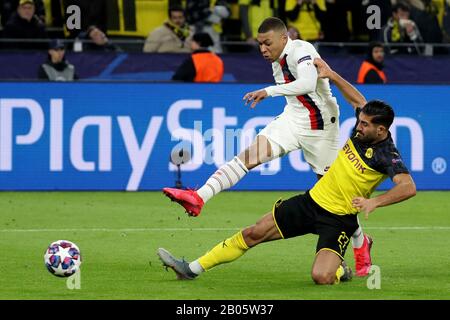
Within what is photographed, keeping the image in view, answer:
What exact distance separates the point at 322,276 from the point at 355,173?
0.84 m

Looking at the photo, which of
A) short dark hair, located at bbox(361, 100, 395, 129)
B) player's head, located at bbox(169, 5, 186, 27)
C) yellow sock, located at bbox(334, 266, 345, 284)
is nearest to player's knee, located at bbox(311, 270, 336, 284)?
yellow sock, located at bbox(334, 266, 345, 284)

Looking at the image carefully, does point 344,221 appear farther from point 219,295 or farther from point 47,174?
point 47,174

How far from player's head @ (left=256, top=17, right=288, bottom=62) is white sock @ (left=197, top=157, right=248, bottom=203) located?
0.99 meters

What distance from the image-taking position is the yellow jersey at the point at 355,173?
32.8 feet

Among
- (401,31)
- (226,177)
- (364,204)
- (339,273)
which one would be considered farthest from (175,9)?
(364,204)

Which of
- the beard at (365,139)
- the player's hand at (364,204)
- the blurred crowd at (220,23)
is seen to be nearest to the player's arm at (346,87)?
the beard at (365,139)

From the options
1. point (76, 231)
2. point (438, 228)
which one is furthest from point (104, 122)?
point (438, 228)

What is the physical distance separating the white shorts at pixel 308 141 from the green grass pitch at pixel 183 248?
0.92 m

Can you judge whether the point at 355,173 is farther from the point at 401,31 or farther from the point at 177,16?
the point at 401,31

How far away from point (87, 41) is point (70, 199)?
11.1 feet

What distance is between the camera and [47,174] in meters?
18.2

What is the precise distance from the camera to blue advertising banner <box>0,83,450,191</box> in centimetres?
1802

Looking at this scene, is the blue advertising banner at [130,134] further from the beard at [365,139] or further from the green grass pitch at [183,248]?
the beard at [365,139]
